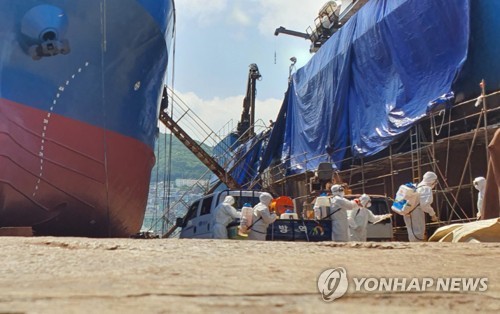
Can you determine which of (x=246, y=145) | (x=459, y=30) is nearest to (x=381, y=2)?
(x=459, y=30)

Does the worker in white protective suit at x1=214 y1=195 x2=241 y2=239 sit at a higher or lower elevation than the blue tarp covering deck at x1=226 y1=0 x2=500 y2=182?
lower

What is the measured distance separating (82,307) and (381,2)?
13.4m

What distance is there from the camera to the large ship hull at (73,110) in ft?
26.3

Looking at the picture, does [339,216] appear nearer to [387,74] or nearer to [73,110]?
[73,110]

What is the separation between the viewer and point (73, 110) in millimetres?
8766

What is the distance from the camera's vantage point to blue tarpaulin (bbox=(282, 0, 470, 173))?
1120 centimetres

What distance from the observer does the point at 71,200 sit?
8664 mm
